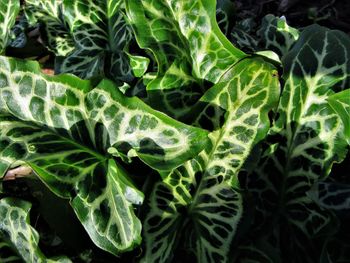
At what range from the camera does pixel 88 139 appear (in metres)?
1.25

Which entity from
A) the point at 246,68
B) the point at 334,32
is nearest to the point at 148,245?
the point at 246,68

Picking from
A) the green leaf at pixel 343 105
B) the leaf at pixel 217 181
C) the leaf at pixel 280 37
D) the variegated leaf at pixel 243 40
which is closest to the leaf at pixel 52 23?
the variegated leaf at pixel 243 40

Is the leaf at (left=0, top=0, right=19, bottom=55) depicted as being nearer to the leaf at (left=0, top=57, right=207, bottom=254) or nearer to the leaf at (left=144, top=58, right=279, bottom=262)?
the leaf at (left=0, top=57, right=207, bottom=254)

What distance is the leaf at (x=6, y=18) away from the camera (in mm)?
1733

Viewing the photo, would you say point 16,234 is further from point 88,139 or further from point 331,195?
point 331,195

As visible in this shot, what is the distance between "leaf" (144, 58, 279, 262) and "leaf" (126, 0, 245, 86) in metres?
0.12

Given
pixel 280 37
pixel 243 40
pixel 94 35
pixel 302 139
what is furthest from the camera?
pixel 94 35

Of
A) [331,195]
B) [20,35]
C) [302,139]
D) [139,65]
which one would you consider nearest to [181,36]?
[139,65]

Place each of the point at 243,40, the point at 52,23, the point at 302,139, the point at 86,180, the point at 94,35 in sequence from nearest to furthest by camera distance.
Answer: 1. the point at 86,180
2. the point at 302,139
3. the point at 243,40
4. the point at 94,35
5. the point at 52,23

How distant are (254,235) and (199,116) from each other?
30 cm

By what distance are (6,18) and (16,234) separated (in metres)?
0.81

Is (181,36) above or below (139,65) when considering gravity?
above

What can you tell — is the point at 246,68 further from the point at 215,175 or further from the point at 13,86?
the point at 13,86

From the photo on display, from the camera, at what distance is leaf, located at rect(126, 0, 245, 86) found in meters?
1.25
